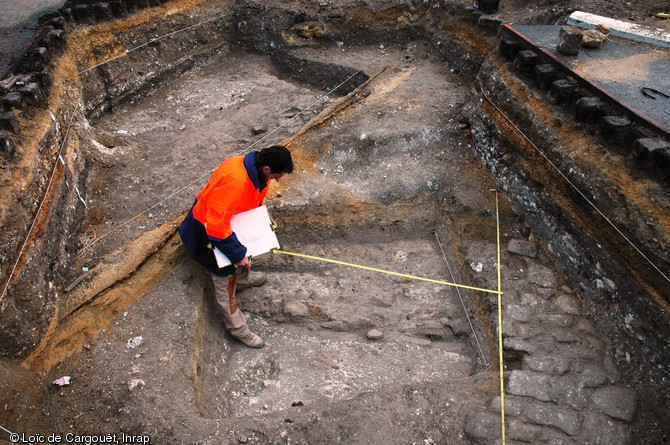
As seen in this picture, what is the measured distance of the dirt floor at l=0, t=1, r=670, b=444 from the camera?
11.0ft

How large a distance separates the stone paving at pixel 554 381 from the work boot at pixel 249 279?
223 cm

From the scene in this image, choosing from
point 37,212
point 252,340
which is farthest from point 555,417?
point 37,212

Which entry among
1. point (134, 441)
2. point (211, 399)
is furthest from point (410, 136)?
point (134, 441)

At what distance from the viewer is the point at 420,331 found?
4438 millimetres

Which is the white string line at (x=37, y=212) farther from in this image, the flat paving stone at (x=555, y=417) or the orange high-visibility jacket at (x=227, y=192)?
the flat paving stone at (x=555, y=417)

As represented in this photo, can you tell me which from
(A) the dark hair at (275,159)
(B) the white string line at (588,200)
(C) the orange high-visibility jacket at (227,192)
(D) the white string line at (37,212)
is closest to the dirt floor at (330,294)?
(B) the white string line at (588,200)

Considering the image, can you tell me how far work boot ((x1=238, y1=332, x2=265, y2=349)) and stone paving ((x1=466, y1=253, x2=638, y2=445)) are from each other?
188 cm

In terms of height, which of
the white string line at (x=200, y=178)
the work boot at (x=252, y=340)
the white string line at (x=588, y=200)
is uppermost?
the white string line at (x=588, y=200)

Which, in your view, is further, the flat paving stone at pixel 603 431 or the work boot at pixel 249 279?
the work boot at pixel 249 279

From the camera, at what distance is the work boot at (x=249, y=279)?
4.67m

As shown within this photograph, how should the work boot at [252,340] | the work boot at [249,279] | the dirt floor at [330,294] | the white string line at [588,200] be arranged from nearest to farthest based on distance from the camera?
the dirt floor at [330,294], the white string line at [588,200], the work boot at [252,340], the work boot at [249,279]

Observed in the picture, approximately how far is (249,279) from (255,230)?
3.07 ft

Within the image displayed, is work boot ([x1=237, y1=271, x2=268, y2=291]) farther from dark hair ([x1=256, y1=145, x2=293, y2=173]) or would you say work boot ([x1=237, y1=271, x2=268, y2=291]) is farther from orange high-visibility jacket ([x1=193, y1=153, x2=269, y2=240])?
dark hair ([x1=256, y1=145, x2=293, y2=173])

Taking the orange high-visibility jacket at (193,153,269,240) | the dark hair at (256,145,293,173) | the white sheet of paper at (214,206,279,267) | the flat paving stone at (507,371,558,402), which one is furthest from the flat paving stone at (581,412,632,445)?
the orange high-visibility jacket at (193,153,269,240)
